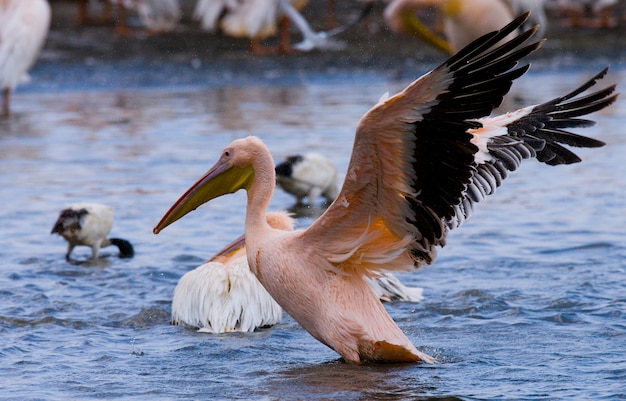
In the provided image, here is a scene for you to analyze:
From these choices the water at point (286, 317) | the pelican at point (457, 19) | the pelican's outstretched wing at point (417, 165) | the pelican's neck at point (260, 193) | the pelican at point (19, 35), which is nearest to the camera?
the pelican's outstretched wing at point (417, 165)

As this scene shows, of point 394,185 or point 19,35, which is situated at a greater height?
point 19,35

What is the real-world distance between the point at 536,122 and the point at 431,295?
3.52 feet

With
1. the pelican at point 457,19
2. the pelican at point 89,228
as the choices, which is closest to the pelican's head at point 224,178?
the pelican at point 89,228

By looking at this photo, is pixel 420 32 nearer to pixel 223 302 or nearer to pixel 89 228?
pixel 89 228

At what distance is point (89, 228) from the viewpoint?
6172 mm

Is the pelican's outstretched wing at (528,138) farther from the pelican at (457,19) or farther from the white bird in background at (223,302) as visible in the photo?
the pelican at (457,19)

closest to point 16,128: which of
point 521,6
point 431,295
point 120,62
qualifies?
point 120,62

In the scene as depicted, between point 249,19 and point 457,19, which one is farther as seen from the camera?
point 249,19

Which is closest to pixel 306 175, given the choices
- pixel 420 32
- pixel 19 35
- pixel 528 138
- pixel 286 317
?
pixel 420 32

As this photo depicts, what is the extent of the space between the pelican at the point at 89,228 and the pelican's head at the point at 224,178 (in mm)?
1846

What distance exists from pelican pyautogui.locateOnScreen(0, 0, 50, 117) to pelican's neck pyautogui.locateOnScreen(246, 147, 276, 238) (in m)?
7.66

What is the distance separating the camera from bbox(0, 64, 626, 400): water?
403 cm

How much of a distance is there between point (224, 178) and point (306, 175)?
307 cm

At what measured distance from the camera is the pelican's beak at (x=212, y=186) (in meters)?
4.35
